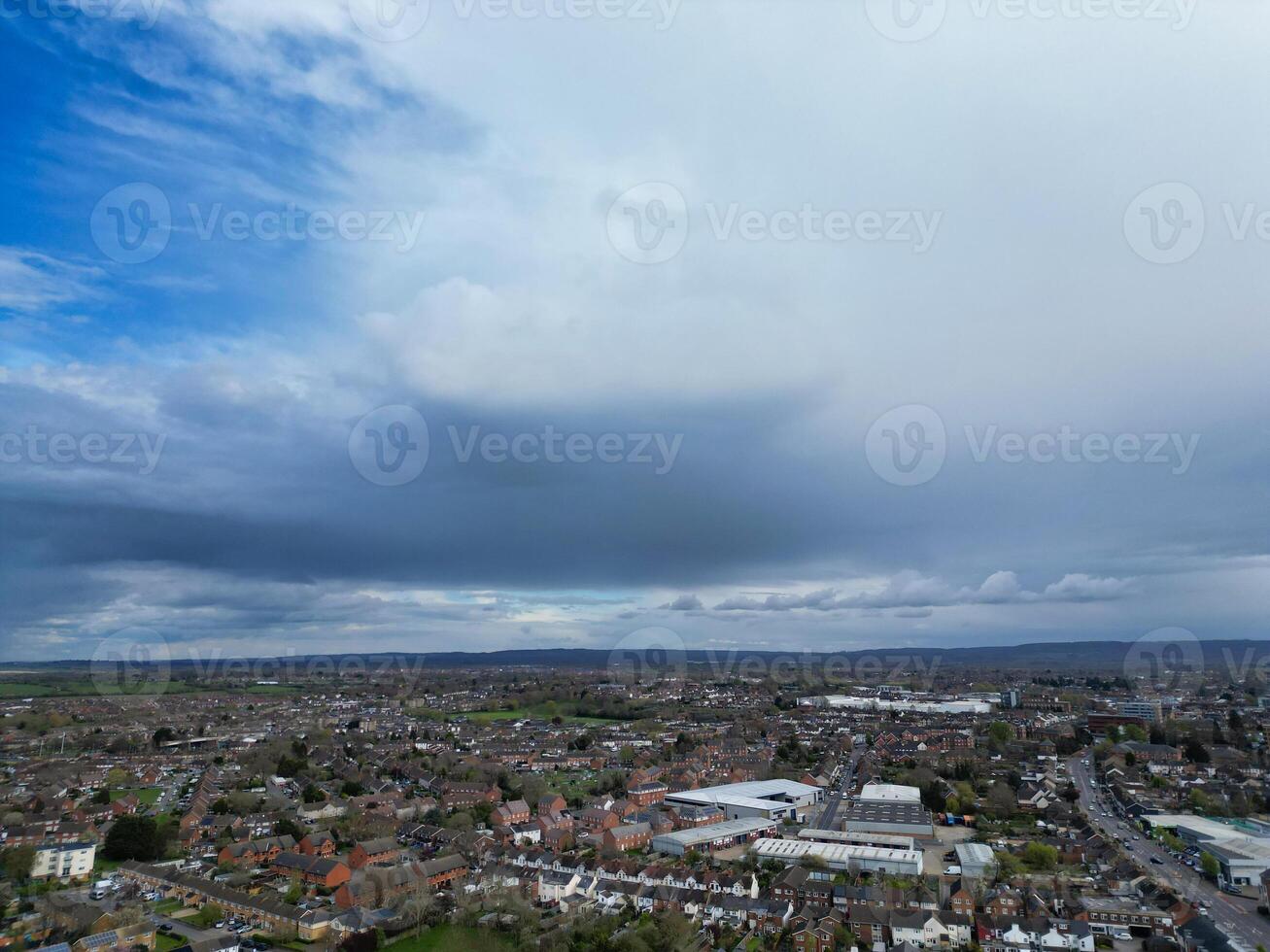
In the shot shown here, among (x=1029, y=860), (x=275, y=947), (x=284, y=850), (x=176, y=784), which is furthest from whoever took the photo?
(x=176, y=784)

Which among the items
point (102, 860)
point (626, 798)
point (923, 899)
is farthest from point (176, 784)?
point (923, 899)

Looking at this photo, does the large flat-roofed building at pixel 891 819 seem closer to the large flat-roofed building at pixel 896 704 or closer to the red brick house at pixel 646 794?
the red brick house at pixel 646 794

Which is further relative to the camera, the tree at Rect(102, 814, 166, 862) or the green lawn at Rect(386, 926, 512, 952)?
the tree at Rect(102, 814, 166, 862)

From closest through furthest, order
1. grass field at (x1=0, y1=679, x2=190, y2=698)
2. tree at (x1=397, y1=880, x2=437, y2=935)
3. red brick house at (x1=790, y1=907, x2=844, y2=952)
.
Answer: red brick house at (x1=790, y1=907, x2=844, y2=952) < tree at (x1=397, y1=880, x2=437, y2=935) < grass field at (x1=0, y1=679, x2=190, y2=698)

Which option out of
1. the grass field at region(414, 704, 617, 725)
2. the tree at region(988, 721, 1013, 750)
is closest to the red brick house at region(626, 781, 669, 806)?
the tree at region(988, 721, 1013, 750)

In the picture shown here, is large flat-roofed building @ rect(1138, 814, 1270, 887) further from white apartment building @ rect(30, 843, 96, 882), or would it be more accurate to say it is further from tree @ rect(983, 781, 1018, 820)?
white apartment building @ rect(30, 843, 96, 882)

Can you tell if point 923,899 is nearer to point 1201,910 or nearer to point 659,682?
point 1201,910

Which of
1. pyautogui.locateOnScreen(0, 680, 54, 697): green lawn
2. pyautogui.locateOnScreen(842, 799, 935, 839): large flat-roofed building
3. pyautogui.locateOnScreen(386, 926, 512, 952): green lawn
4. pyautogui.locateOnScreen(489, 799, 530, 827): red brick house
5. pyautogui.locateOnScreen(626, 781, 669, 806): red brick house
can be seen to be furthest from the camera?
pyautogui.locateOnScreen(0, 680, 54, 697): green lawn
